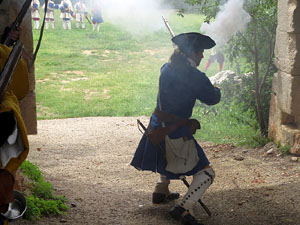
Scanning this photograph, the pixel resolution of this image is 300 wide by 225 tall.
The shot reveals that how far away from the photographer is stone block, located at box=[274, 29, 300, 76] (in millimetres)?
6246

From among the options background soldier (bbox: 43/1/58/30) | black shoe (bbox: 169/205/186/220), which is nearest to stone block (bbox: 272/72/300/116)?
black shoe (bbox: 169/205/186/220)

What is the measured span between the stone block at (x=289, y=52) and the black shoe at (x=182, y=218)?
2.81m

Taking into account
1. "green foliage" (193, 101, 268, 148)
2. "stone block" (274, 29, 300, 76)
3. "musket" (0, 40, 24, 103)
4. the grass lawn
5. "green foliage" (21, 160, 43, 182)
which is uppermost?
"musket" (0, 40, 24, 103)

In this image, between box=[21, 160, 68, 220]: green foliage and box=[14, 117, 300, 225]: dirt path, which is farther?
box=[14, 117, 300, 225]: dirt path

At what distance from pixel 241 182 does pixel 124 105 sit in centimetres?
801

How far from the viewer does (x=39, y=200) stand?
4.61 meters

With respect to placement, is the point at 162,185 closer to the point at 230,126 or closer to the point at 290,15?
the point at 290,15

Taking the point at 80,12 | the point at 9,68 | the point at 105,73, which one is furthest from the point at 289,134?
the point at 80,12

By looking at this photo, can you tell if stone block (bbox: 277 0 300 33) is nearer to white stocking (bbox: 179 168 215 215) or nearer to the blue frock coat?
the blue frock coat

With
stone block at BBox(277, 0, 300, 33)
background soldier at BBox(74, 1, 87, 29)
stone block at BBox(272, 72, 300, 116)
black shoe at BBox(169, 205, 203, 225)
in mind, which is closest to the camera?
black shoe at BBox(169, 205, 203, 225)

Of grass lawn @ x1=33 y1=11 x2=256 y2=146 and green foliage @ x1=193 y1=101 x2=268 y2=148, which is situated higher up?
green foliage @ x1=193 y1=101 x2=268 y2=148

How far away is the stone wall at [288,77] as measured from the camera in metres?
6.25

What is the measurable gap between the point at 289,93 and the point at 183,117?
2.36 metres

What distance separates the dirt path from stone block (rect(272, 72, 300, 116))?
65 cm
